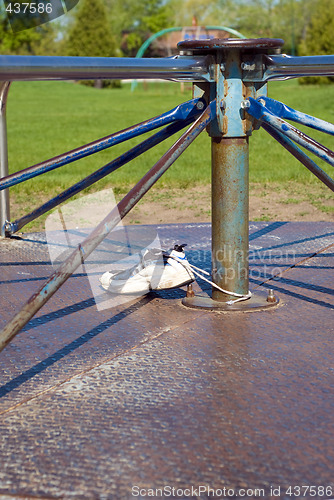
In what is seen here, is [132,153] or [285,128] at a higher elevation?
[285,128]

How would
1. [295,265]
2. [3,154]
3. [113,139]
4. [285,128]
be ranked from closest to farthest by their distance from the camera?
[285,128] → [113,139] → [295,265] → [3,154]

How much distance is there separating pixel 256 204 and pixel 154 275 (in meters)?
2.92

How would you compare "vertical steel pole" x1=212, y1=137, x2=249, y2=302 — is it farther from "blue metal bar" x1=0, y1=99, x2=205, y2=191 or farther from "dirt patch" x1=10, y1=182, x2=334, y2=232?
"dirt patch" x1=10, y1=182, x2=334, y2=232

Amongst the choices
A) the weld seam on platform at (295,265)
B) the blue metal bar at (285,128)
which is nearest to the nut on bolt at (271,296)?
the weld seam on platform at (295,265)

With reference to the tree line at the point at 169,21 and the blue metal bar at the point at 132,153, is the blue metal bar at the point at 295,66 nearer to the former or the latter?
the blue metal bar at the point at 132,153

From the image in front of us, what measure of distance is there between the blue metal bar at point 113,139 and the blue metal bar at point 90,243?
0.13 m

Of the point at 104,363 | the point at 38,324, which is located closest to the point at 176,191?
the point at 38,324

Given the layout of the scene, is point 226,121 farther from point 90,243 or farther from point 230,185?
point 90,243

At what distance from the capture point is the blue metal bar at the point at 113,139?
276 cm

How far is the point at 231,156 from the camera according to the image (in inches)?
112

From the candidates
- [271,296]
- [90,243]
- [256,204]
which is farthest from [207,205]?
[90,243]

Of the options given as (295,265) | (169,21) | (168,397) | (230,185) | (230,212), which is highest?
(169,21)

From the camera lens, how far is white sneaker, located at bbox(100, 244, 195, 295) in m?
3.15

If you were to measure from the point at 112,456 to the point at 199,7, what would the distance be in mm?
72510
